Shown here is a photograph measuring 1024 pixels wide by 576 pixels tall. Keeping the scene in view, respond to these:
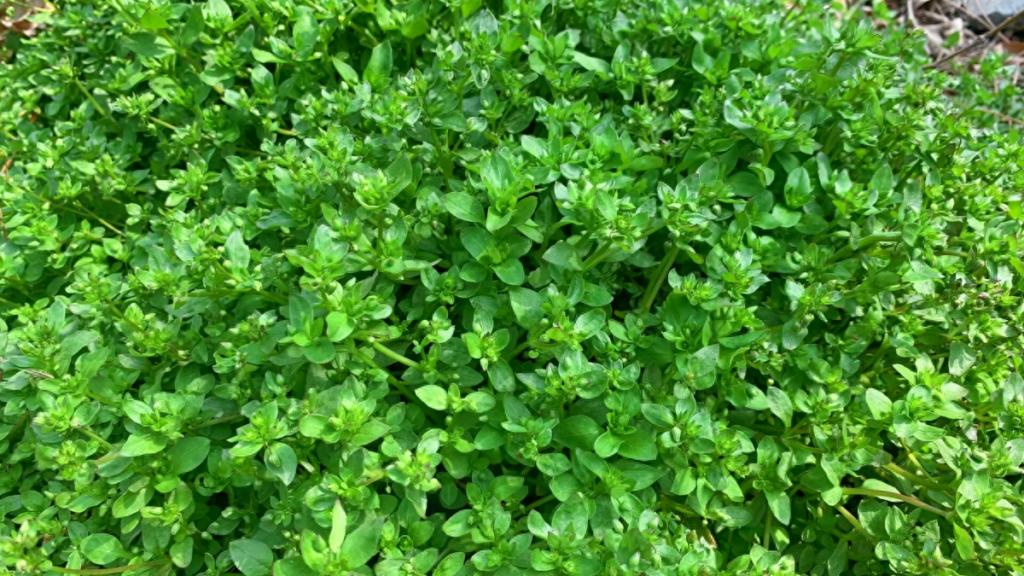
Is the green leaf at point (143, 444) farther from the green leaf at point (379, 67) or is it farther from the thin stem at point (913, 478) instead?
the thin stem at point (913, 478)

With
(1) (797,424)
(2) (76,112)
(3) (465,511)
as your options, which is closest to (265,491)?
(3) (465,511)

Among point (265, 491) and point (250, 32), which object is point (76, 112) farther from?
point (265, 491)

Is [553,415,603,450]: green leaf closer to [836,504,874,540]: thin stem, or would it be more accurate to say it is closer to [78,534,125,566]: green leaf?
[836,504,874,540]: thin stem

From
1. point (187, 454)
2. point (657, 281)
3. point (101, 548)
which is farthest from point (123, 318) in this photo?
point (657, 281)

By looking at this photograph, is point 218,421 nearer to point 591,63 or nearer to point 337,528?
point 337,528

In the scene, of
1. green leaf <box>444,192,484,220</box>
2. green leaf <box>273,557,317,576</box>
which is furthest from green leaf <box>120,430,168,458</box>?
green leaf <box>444,192,484,220</box>

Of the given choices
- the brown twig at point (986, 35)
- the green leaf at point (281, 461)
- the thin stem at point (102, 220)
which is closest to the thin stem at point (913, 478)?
the green leaf at point (281, 461)
